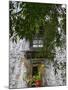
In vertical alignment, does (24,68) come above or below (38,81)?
above

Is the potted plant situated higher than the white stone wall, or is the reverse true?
the white stone wall

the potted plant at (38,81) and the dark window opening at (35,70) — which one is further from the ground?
the dark window opening at (35,70)

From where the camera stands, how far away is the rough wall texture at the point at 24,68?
1.59m

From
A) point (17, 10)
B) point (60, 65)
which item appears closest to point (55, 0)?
point (17, 10)

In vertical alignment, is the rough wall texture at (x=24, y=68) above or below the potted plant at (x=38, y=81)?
above

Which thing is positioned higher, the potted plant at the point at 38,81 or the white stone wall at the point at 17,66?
the white stone wall at the point at 17,66

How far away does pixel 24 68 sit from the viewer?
1.61 m

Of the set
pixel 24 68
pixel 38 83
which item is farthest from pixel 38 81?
pixel 24 68

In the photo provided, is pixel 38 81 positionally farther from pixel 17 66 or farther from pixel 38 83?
pixel 17 66

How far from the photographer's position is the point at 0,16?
1.59m

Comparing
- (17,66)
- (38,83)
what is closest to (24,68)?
(17,66)

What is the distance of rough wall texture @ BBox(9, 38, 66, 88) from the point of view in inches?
62.5

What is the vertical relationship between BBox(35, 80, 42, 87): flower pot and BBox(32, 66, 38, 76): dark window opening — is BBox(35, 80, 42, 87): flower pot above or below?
below

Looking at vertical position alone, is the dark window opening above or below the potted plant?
above
